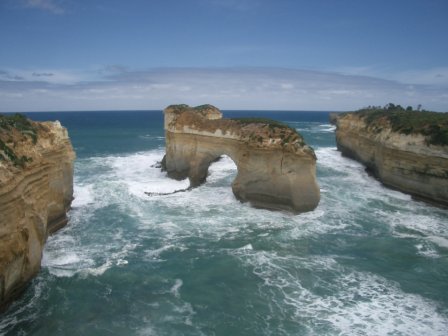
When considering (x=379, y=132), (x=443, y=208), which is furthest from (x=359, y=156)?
(x=443, y=208)

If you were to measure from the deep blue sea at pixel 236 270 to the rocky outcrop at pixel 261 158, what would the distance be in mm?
1182

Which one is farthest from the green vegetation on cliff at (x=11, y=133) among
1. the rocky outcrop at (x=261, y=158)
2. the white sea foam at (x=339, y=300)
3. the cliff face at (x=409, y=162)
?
the cliff face at (x=409, y=162)

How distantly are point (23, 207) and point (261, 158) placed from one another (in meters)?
14.9

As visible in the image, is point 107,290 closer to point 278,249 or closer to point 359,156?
point 278,249

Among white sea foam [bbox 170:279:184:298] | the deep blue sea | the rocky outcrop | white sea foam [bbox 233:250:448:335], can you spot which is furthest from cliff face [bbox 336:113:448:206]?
white sea foam [bbox 170:279:184:298]

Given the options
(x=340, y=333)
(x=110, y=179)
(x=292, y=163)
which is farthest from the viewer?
(x=110, y=179)

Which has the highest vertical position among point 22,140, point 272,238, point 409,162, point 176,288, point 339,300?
point 22,140

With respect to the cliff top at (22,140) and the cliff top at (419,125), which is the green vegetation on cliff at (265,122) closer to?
the cliff top at (419,125)

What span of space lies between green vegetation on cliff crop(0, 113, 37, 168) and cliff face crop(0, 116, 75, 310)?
48 mm

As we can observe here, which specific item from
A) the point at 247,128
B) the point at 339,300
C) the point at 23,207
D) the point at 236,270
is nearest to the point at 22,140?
the point at 23,207

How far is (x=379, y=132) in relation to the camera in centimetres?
3291

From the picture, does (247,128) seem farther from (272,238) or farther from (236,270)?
(236,270)

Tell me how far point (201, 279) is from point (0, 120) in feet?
39.4

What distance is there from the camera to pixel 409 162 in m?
27.7
